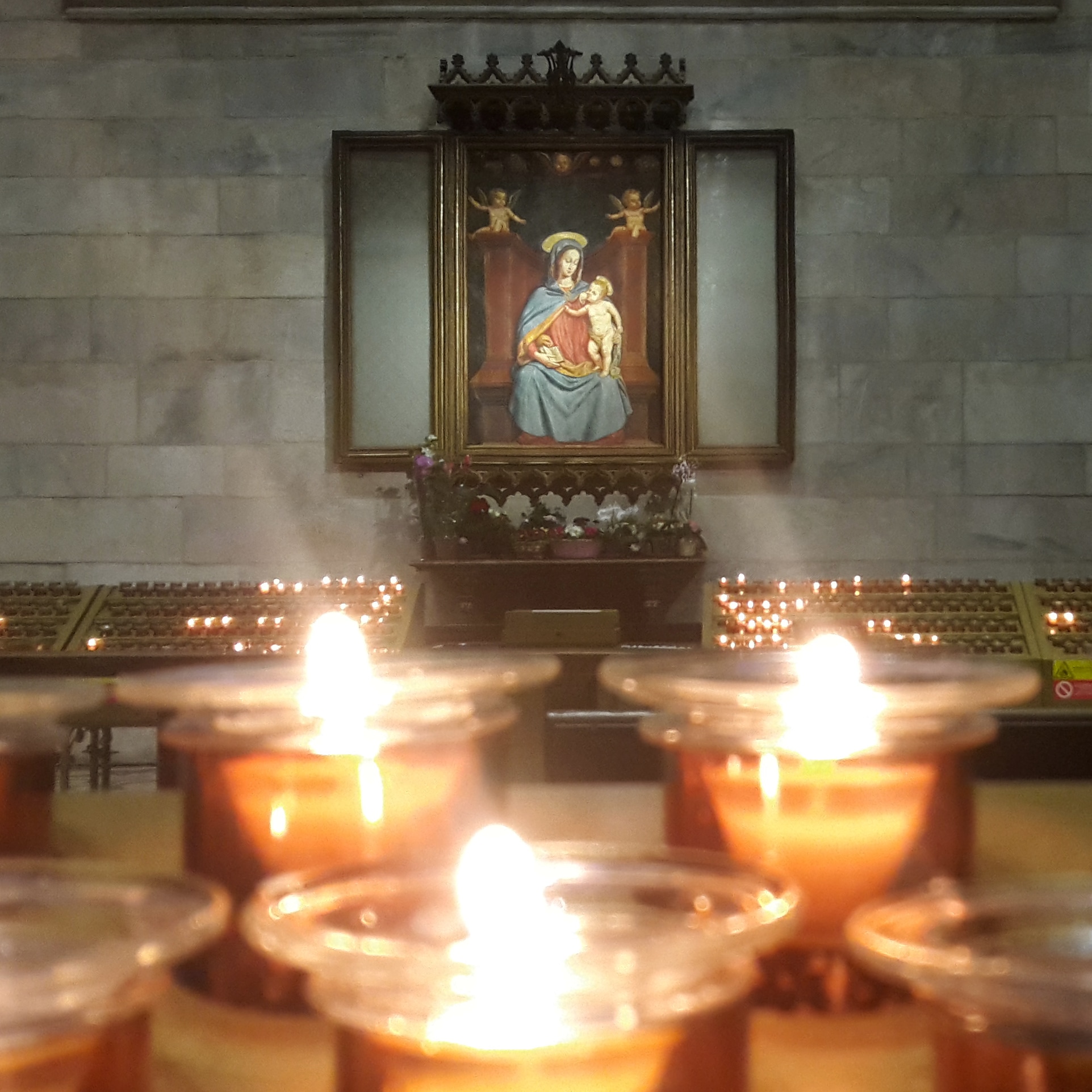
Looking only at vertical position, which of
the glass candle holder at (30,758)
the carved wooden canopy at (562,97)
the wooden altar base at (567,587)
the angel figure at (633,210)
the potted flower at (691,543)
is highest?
the carved wooden canopy at (562,97)

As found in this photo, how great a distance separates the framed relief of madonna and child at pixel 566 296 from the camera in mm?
7941

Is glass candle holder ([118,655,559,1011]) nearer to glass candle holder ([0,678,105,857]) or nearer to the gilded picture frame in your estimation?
glass candle holder ([0,678,105,857])

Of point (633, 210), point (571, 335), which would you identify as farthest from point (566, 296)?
point (633, 210)

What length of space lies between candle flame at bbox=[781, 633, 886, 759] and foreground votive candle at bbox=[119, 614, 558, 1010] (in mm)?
153

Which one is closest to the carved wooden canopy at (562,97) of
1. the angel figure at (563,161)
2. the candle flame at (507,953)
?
the angel figure at (563,161)

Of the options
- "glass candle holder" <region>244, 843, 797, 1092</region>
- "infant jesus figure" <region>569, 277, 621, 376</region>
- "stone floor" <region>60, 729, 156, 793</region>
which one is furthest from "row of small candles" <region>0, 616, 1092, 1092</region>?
"infant jesus figure" <region>569, 277, 621, 376</region>

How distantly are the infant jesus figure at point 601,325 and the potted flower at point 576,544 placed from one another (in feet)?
3.89

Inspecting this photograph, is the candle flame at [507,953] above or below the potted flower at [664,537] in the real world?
above

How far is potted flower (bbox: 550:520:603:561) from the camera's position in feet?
23.9

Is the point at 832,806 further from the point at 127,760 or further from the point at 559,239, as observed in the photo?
the point at 127,760

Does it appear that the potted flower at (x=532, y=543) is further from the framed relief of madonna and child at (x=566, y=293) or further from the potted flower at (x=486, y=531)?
the framed relief of madonna and child at (x=566, y=293)

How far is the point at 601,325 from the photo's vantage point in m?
7.98

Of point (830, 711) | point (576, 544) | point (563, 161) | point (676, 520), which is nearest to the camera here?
point (830, 711)

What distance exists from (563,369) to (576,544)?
4.18 feet
